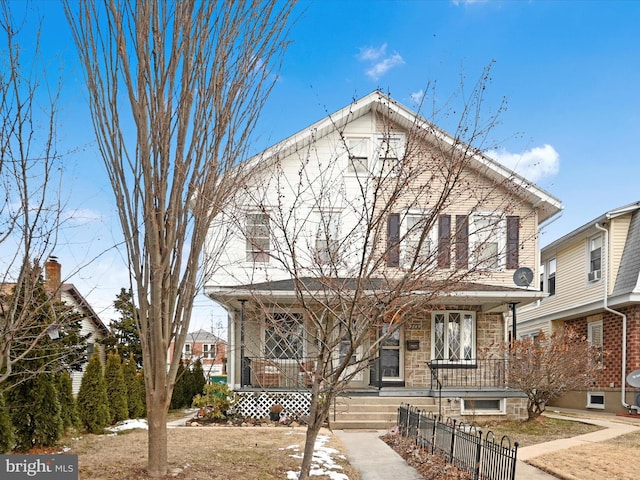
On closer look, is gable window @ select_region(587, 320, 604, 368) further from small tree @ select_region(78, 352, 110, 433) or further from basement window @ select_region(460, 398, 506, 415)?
small tree @ select_region(78, 352, 110, 433)

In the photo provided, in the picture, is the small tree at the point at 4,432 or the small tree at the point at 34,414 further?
the small tree at the point at 34,414

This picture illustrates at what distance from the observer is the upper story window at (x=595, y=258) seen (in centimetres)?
1832

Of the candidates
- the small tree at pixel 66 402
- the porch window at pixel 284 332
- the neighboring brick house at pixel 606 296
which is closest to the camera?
the porch window at pixel 284 332

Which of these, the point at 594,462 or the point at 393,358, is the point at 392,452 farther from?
the point at 393,358

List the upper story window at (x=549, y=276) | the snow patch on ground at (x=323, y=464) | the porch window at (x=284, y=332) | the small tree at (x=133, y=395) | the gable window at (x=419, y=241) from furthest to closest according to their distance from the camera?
the upper story window at (x=549, y=276)
the small tree at (x=133, y=395)
the snow patch on ground at (x=323, y=464)
the porch window at (x=284, y=332)
the gable window at (x=419, y=241)

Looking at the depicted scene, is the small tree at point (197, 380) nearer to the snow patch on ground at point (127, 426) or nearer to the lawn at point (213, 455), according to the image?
the snow patch on ground at point (127, 426)

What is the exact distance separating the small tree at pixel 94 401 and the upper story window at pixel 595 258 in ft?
47.4

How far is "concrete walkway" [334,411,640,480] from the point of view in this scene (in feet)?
25.5

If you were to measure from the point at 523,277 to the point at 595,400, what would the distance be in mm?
6053

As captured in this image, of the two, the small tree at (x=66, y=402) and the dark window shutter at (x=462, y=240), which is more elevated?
the dark window shutter at (x=462, y=240)

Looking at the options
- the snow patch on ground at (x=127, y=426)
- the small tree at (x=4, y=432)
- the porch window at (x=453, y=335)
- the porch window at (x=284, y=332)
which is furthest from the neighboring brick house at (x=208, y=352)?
the porch window at (x=453, y=335)

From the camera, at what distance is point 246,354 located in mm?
15477

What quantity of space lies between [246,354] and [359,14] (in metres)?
9.33
